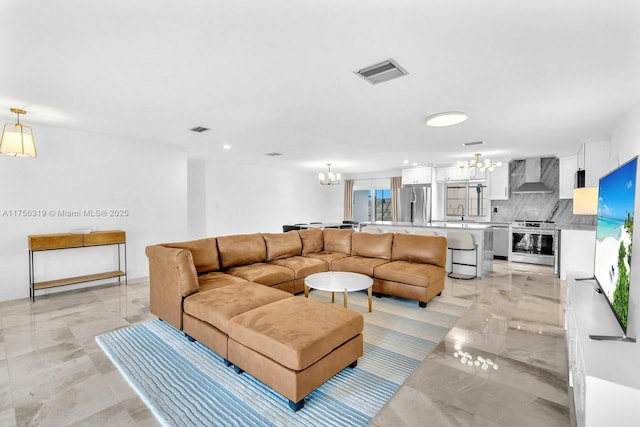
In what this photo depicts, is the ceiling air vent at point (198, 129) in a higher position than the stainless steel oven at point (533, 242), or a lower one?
higher

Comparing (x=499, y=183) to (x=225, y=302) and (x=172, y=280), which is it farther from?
(x=172, y=280)

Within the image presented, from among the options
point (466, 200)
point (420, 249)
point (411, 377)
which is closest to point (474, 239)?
point (420, 249)

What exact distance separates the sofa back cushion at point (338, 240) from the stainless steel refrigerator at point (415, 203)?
336cm

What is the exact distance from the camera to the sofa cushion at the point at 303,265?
13.2 ft

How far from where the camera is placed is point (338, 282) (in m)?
3.38

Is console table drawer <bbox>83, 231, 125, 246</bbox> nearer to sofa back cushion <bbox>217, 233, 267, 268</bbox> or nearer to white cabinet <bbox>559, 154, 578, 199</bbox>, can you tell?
sofa back cushion <bbox>217, 233, 267, 268</bbox>

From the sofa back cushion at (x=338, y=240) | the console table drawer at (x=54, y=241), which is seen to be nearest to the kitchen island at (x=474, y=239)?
the sofa back cushion at (x=338, y=240)

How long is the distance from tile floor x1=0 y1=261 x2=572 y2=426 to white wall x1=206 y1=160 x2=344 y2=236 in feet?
13.8

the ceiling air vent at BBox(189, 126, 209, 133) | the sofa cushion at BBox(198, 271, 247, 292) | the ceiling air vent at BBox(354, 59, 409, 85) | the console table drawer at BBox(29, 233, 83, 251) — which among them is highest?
the ceiling air vent at BBox(189, 126, 209, 133)

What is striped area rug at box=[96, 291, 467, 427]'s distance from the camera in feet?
5.97

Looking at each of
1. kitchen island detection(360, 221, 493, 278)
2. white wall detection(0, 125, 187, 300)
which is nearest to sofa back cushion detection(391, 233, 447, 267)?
kitchen island detection(360, 221, 493, 278)

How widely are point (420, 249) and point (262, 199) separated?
569 centimetres

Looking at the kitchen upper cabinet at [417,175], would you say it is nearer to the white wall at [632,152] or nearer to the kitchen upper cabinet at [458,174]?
the kitchen upper cabinet at [458,174]

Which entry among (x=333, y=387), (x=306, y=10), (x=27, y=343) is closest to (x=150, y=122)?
(x=27, y=343)
